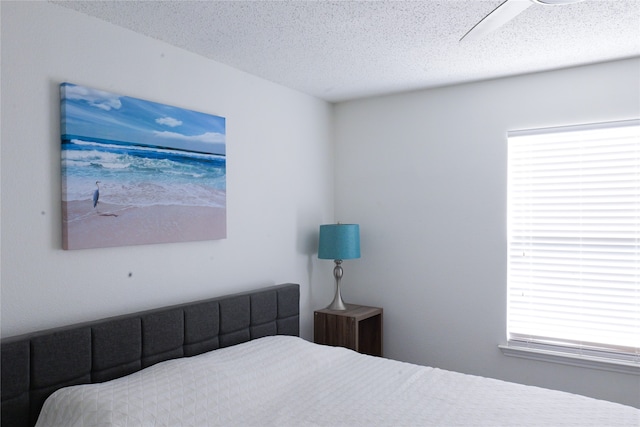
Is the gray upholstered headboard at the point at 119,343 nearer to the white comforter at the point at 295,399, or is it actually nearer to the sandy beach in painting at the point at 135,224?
the white comforter at the point at 295,399

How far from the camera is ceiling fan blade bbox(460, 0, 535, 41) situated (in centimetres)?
170

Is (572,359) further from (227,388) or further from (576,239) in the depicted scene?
(227,388)

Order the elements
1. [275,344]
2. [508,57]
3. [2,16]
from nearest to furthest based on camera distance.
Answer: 1. [2,16]
2. [275,344]
3. [508,57]

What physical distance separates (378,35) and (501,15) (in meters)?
0.81

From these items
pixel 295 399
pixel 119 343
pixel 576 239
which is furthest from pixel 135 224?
pixel 576 239

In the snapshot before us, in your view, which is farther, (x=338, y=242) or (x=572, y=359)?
(x=338, y=242)

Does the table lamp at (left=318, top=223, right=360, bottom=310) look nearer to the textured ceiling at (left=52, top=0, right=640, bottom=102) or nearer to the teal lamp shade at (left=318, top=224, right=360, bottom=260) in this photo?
the teal lamp shade at (left=318, top=224, right=360, bottom=260)

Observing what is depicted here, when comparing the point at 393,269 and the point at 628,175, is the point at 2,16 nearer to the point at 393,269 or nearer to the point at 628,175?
the point at 393,269

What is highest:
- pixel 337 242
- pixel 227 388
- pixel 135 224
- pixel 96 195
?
pixel 96 195

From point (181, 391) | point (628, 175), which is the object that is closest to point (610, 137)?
point (628, 175)

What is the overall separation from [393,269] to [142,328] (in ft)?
6.83

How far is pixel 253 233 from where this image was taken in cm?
317

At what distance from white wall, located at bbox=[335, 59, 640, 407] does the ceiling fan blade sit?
1436 millimetres

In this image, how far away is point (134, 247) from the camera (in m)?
2.41
